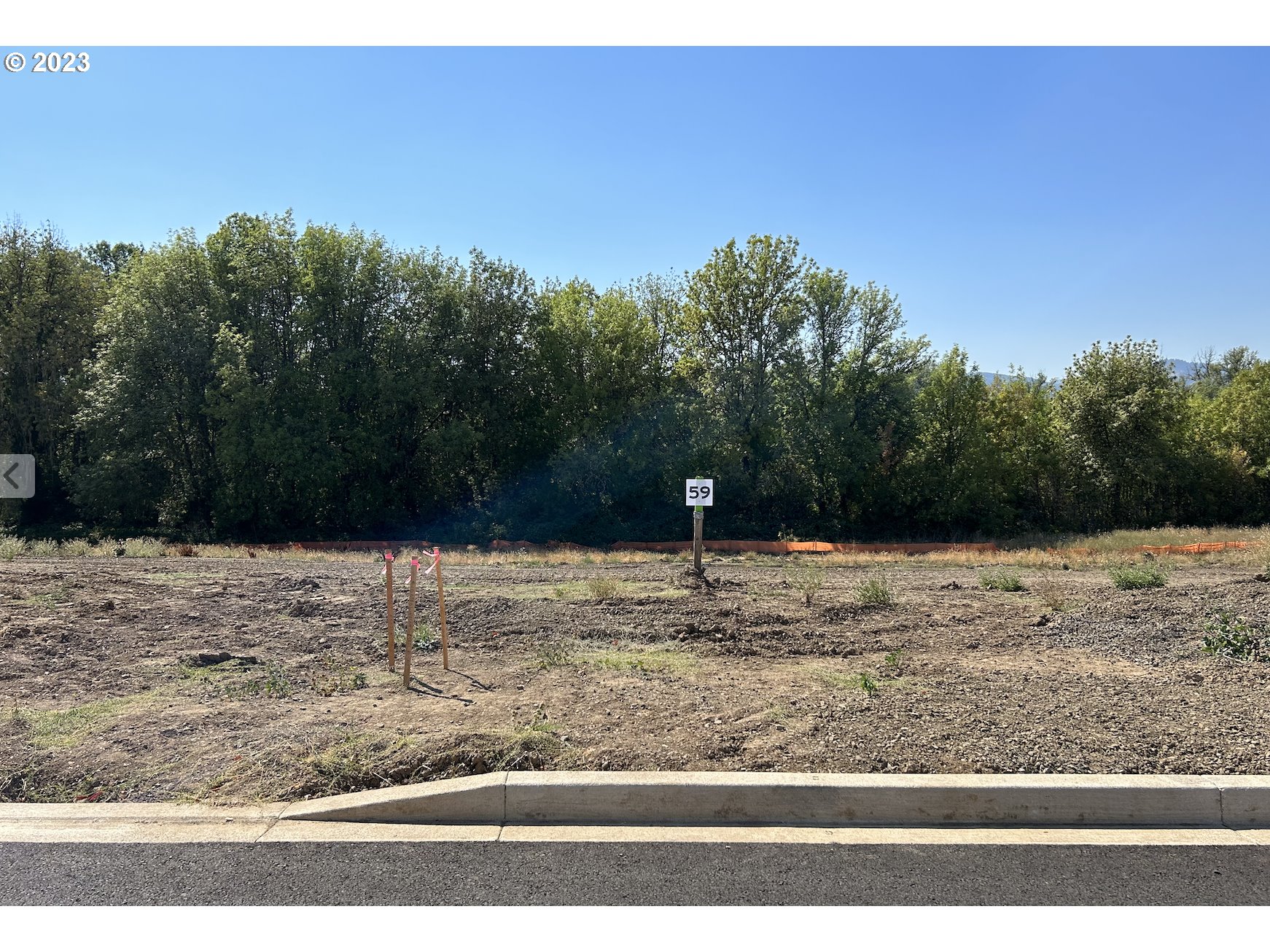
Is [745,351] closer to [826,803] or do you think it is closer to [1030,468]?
[1030,468]

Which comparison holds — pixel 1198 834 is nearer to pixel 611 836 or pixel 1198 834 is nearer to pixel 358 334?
pixel 611 836

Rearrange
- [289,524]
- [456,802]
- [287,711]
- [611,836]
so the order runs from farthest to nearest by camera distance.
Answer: [289,524]
[287,711]
[456,802]
[611,836]

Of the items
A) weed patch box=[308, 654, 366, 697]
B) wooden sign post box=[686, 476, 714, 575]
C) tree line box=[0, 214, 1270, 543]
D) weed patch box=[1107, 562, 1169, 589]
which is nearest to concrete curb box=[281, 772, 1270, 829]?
weed patch box=[308, 654, 366, 697]

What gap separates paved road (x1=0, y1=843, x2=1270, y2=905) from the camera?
3.56 meters

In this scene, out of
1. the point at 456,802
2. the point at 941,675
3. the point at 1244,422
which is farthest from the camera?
the point at 1244,422

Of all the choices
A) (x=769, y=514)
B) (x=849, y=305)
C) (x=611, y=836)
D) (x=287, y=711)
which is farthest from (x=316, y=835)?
(x=849, y=305)

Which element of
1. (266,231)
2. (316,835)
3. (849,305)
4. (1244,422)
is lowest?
(316,835)

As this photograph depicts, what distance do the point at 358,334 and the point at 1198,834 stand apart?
3334cm

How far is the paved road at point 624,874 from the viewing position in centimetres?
356

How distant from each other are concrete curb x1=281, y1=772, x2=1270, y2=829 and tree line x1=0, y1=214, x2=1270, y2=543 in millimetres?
27404

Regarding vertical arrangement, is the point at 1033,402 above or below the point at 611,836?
above

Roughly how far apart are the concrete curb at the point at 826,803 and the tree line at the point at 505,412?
89.9ft

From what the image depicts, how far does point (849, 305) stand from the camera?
3444 cm

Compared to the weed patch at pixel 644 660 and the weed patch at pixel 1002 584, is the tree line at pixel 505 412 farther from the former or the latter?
the weed patch at pixel 644 660
